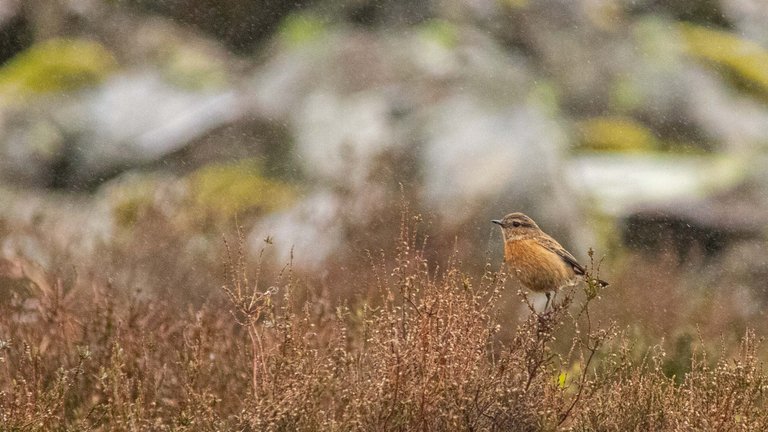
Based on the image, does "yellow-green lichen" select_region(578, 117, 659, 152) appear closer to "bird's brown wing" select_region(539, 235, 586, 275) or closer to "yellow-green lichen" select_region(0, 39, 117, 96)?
"yellow-green lichen" select_region(0, 39, 117, 96)

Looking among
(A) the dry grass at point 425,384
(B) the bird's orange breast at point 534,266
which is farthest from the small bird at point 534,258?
(A) the dry grass at point 425,384

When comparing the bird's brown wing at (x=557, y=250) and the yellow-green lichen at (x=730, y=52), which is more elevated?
the bird's brown wing at (x=557, y=250)

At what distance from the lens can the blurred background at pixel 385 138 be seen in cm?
692

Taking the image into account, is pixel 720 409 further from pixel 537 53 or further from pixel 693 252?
pixel 537 53

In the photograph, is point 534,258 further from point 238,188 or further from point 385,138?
point 238,188

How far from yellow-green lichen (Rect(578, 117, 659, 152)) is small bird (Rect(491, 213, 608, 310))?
18.7 feet

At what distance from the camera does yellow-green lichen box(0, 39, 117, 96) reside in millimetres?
10664

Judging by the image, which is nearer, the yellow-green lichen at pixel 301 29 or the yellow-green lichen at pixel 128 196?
the yellow-green lichen at pixel 128 196

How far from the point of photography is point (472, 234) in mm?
7473

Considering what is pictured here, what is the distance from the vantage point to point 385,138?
864 cm

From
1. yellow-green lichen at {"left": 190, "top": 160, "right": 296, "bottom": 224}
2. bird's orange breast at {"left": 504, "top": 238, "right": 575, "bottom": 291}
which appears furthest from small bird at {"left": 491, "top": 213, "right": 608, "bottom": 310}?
yellow-green lichen at {"left": 190, "top": 160, "right": 296, "bottom": 224}

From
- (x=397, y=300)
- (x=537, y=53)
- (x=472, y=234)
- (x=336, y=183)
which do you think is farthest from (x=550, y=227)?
(x=537, y=53)

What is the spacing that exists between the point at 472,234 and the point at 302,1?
4.36m

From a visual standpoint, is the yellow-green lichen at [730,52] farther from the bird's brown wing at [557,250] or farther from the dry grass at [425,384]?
the dry grass at [425,384]
